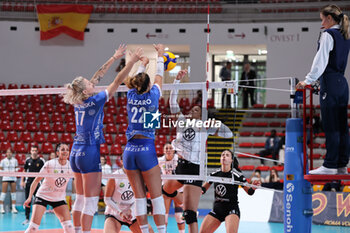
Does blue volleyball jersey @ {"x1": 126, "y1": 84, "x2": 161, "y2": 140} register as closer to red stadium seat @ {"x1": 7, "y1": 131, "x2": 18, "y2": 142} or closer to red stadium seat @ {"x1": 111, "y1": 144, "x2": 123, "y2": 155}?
red stadium seat @ {"x1": 111, "y1": 144, "x2": 123, "y2": 155}

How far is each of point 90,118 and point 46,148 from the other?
11589 millimetres

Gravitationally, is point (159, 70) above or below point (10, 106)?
above

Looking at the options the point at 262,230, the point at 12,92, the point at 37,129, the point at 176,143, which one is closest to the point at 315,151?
the point at 262,230

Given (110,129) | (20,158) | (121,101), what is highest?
(121,101)

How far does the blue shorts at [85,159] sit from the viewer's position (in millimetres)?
6008

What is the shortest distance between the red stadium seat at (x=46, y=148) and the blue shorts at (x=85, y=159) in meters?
11.3

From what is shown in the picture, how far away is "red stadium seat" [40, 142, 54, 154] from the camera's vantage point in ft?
56.0

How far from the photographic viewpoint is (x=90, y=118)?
6.09m

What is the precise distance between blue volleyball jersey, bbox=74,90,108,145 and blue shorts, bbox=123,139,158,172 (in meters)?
0.52

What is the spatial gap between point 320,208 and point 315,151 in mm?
4625

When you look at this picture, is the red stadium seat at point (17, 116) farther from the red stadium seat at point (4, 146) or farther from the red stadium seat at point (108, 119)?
the red stadium seat at point (108, 119)

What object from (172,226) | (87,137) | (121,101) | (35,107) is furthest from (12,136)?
(87,137)

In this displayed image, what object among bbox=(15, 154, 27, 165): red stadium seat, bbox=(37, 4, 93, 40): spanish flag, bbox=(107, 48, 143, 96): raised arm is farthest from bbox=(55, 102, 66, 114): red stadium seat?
bbox=(107, 48, 143, 96): raised arm

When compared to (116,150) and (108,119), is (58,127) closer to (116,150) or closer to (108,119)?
(108,119)
